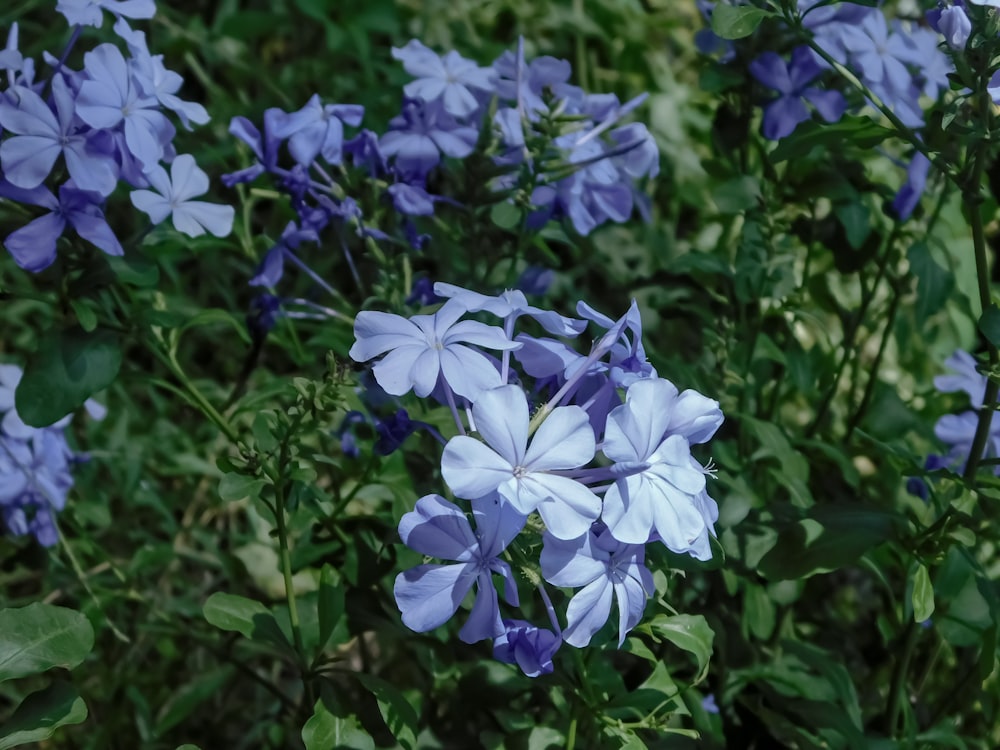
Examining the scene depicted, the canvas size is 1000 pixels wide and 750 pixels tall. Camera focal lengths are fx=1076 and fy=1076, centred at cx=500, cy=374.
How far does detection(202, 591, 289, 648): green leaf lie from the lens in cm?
142

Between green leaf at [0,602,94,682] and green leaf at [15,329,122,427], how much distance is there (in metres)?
0.28

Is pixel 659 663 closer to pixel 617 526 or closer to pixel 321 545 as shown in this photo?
pixel 617 526

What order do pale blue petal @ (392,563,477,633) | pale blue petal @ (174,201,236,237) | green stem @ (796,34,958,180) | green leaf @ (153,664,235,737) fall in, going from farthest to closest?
1. green leaf @ (153,664,235,737)
2. pale blue petal @ (174,201,236,237)
3. green stem @ (796,34,958,180)
4. pale blue petal @ (392,563,477,633)

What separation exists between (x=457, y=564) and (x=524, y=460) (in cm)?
16

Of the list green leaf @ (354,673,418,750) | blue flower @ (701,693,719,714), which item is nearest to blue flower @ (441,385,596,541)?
green leaf @ (354,673,418,750)

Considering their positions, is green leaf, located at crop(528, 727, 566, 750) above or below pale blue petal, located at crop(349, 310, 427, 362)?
below

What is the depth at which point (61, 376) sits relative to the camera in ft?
5.01

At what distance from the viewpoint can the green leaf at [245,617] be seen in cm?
142

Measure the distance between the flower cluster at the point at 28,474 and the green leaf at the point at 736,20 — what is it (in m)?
1.33

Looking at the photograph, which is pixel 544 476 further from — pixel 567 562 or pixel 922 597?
pixel 922 597

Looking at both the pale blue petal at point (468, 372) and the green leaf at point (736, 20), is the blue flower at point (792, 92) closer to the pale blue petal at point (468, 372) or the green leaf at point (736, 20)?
the green leaf at point (736, 20)

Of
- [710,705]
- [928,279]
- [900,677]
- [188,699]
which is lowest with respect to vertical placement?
[188,699]

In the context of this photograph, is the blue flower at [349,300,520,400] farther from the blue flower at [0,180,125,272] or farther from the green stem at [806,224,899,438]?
the green stem at [806,224,899,438]

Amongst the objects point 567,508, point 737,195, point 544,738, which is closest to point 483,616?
point 567,508
